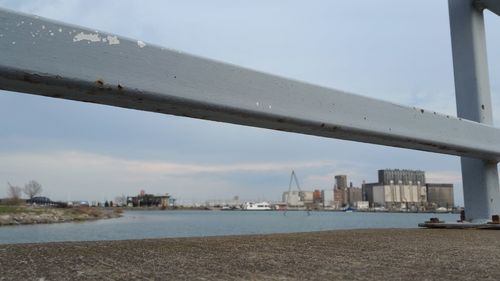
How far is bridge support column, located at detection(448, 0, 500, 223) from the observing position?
841 cm

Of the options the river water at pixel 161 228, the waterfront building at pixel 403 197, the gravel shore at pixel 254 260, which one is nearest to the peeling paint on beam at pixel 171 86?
the gravel shore at pixel 254 260

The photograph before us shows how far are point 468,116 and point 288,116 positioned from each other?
4.76 metres

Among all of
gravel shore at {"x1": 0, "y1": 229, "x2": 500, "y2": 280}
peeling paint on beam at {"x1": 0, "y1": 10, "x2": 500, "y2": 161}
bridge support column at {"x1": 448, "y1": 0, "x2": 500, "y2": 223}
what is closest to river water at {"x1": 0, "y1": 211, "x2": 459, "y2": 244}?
bridge support column at {"x1": 448, "y1": 0, "x2": 500, "y2": 223}

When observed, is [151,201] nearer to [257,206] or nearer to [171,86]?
[257,206]

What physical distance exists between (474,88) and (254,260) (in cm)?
627

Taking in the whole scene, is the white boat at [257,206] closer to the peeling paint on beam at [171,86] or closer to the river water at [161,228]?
the river water at [161,228]

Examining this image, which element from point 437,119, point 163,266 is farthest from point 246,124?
point 437,119

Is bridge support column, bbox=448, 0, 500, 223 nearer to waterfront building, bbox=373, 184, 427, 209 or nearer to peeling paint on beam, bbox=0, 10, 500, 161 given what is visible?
peeling paint on beam, bbox=0, 10, 500, 161

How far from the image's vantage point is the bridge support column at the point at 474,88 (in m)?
8.41

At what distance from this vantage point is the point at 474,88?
8383 millimetres

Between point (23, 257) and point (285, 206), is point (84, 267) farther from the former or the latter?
point (285, 206)

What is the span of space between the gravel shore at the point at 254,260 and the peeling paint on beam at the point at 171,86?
1.39m

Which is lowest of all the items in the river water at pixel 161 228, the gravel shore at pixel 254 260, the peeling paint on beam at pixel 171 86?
the river water at pixel 161 228

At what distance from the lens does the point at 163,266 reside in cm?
353
